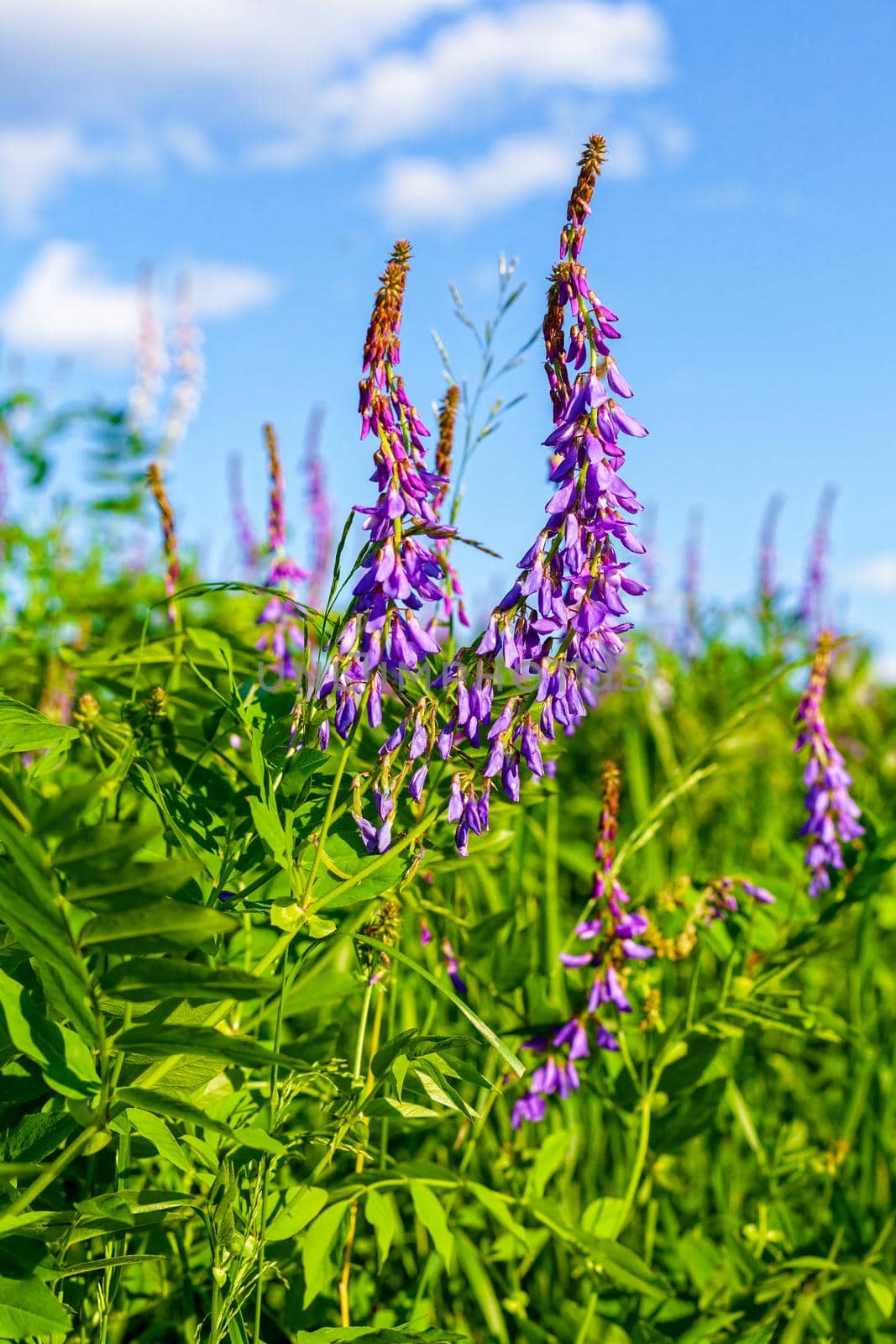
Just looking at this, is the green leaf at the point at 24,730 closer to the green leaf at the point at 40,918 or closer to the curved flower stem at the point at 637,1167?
the green leaf at the point at 40,918

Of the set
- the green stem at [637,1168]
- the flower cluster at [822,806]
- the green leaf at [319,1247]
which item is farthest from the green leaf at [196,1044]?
the flower cluster at [822,806]

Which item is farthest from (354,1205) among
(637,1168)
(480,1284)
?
(637,1168)

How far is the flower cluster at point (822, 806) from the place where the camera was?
2.45m

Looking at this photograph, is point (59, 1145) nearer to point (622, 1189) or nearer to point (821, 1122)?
point (622, 1189)

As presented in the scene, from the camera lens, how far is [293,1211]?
1.46 m

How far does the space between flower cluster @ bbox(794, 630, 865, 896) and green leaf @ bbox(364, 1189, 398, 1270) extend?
3.84ft

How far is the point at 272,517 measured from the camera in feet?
7.93

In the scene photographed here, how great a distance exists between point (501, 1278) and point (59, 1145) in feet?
3.51

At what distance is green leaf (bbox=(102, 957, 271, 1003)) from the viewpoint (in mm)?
1038

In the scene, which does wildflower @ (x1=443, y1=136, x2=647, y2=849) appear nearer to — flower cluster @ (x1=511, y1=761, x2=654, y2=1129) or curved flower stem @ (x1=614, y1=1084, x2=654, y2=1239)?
flower cluster @ (x1=511, y1=761, x2=654, y2=1129)

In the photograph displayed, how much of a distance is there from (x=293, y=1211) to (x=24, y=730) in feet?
2.18

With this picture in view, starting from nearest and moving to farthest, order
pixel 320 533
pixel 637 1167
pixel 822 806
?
pixel 637 1167 < pixel 822 806 < pixel 320 533

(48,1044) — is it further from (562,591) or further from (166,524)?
(166,524)

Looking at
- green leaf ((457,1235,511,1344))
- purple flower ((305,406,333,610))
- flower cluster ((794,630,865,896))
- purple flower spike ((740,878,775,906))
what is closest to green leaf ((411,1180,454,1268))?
green leaf ((457,1235,511,1344))
